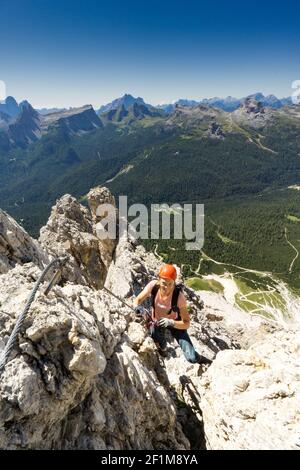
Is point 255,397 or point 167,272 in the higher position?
point 167,272

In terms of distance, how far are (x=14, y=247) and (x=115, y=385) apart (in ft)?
41.2

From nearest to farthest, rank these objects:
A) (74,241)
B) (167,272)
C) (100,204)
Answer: (167,272), (74,241), (100,204)

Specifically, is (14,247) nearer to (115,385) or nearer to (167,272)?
(167,272)

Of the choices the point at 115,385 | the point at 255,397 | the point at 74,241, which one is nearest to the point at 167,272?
the point at 115,385

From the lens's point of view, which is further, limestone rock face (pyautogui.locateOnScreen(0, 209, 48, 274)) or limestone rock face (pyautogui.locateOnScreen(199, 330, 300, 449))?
limestone rock face (pyautogui.locateOnScreen(0, 209, 48, 274))

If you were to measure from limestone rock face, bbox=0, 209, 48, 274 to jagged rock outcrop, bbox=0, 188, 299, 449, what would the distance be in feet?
19.4

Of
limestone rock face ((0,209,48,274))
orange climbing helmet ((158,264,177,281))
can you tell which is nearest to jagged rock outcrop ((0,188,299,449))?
orange climbing helmet ((158,264,177,281))

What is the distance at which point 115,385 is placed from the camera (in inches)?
432

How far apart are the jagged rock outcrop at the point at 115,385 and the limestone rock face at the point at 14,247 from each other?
5.91 m

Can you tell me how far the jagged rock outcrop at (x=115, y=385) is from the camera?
844 cm

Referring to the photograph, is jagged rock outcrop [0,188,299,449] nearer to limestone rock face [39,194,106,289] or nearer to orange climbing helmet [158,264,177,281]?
orange climbing helmet [158,264,177,281]

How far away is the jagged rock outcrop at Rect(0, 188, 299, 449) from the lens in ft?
27.7

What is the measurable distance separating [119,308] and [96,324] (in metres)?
3.96

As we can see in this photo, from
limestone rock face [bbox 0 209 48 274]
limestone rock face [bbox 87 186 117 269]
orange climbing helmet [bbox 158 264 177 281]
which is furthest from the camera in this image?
limestone rock face [bbox 87 186 117 269]
